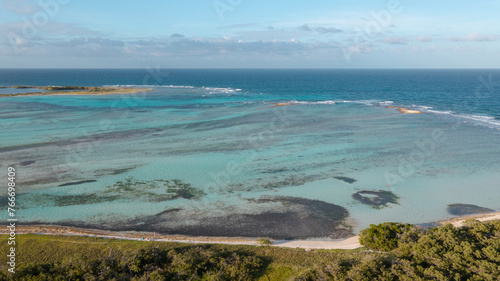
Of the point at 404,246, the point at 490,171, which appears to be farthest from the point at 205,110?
the point at 404,246

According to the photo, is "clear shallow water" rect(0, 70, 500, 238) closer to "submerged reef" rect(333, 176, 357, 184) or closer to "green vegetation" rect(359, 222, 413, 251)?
"submerged reef" rect(333, 176, 357, 184)

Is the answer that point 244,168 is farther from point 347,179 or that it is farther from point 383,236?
point 383,236

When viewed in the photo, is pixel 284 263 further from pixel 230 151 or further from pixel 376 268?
pixel 230 151

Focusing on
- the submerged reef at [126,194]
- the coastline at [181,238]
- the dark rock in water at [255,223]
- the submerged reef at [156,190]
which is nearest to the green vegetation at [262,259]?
the coastline at [181,238]

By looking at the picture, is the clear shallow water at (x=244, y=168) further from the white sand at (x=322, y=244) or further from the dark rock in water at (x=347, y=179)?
the white sand at (x=322, y=244)

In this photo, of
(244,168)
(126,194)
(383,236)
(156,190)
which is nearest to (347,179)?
(244,168)

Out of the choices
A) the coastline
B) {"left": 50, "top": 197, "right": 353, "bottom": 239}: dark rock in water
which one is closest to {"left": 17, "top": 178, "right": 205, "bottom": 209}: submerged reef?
{"left": 50, "top": 197, "right": 353, "bottom": 239}: dark rock in water
